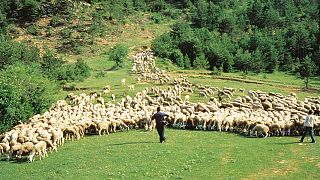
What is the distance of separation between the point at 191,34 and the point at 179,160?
194 ft

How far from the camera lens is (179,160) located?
744 inches

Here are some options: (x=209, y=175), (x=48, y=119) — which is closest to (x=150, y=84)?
(x=48, y=119)

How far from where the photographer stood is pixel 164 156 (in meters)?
19.6

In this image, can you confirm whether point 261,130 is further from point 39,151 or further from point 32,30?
point 32,30

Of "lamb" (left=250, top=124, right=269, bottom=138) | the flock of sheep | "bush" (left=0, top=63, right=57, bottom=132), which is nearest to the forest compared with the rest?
"bush" (left=0, top=63, right=57, bottom=132)

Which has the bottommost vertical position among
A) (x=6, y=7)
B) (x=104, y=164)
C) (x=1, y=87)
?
(x=104, y=164)

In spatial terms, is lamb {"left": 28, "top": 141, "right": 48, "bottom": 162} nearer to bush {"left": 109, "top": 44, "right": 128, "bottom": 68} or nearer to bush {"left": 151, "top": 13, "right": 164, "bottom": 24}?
bush {"left": 109, "top": 44, "right": 128, "bottom": 68}

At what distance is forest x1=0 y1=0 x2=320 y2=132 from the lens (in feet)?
171

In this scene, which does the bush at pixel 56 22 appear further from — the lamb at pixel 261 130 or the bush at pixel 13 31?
the lamb at pixel 261 130

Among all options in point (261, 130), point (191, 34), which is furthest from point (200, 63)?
point (261, 130)

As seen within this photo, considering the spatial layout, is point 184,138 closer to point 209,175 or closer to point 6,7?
point 209,175

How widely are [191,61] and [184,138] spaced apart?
47.4 m

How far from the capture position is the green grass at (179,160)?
17156mm

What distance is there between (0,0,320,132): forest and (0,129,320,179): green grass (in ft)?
79.1
